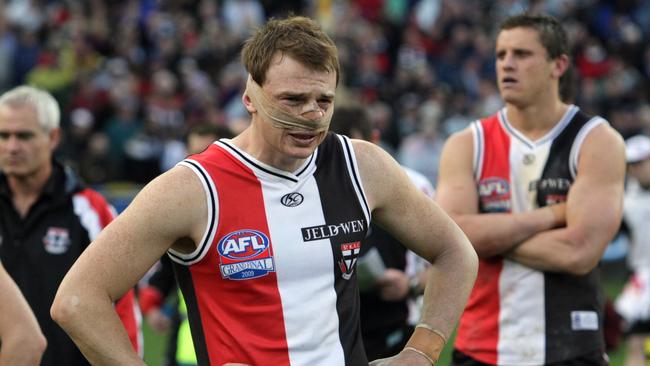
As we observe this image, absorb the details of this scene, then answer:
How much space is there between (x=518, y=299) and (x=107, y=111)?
14.4m

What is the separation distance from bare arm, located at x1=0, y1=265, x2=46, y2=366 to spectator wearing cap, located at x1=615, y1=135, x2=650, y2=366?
22.3 ft

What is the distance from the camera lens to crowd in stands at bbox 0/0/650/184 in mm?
18547

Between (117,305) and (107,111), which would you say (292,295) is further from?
(107,111)

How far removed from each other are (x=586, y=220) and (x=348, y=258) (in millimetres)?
1737

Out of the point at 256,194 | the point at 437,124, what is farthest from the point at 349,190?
the point at 437,124

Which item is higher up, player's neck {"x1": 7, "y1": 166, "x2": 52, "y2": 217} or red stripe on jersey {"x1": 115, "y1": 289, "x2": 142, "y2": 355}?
player's neck {"x1": 7, "y1": 166, "x2": 52, "y2": 217}

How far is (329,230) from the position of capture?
398 cm

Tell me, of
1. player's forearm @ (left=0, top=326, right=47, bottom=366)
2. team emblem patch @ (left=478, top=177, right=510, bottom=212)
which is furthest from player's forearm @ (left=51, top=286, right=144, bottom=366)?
team emblem patch @ (left=478, top=177, right=510, bottom=212)

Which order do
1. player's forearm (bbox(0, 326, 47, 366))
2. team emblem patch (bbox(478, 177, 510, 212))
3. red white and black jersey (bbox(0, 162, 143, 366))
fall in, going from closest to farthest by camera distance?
player's forearm (bbox(0, 326, 47, 366)) < team emblem patch (bbox(478, 177, 510, 212)) < red white and black jersey (bbox(0, 162, 143, 366))

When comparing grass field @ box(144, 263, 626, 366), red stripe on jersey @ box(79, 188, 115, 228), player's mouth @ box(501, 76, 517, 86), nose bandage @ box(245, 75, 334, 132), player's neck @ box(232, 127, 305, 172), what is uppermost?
nose bandage @ box(245, 75, 334, 132)

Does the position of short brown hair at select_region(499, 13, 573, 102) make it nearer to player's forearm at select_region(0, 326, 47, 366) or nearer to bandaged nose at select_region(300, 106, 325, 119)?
bandaged nose at select_region(300, 106, 325, 119)

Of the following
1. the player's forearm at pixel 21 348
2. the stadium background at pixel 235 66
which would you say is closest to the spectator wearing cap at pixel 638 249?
the stadium background at pixel 235 66

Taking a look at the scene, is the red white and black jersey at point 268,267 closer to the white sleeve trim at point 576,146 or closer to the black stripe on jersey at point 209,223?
the black stripe on jersey at point 209,223

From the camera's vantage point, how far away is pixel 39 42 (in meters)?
20.3
